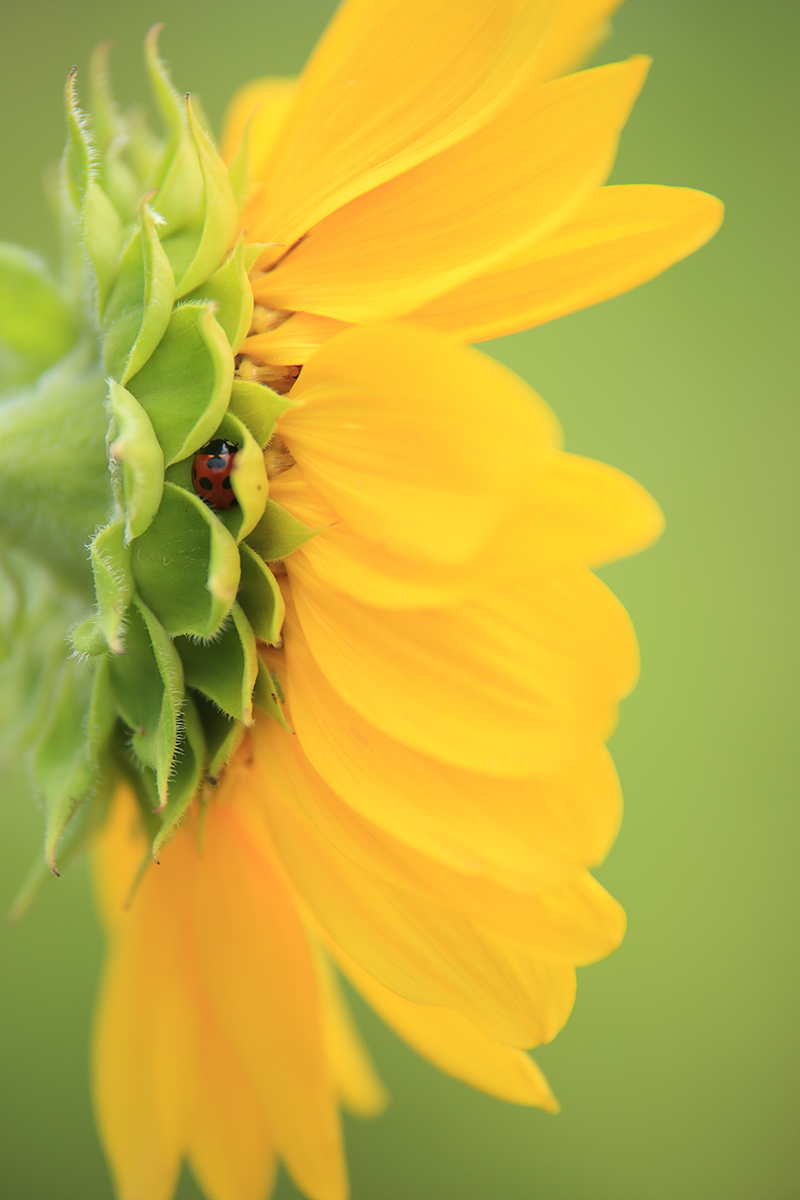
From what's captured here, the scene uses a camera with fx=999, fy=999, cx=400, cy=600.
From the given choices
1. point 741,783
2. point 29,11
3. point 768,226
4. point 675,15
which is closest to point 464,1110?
point 741,783

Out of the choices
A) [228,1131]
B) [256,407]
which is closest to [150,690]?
[256,407]

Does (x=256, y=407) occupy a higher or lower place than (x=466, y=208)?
lower

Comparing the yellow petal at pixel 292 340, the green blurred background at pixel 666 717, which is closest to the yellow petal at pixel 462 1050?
the yellow petal at pixel 292 340

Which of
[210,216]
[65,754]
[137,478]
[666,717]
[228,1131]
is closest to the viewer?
[137,478]

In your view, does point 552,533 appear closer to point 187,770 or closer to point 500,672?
point 500,672

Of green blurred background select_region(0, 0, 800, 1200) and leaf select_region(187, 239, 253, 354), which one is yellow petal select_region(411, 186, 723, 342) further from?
green blurred background select_region(0, 0, 800, 1200)

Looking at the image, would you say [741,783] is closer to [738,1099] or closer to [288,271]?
[738,1099]

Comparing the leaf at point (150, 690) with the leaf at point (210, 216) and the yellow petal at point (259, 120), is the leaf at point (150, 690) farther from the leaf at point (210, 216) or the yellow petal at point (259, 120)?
the yellow petal at point (259, 120)
